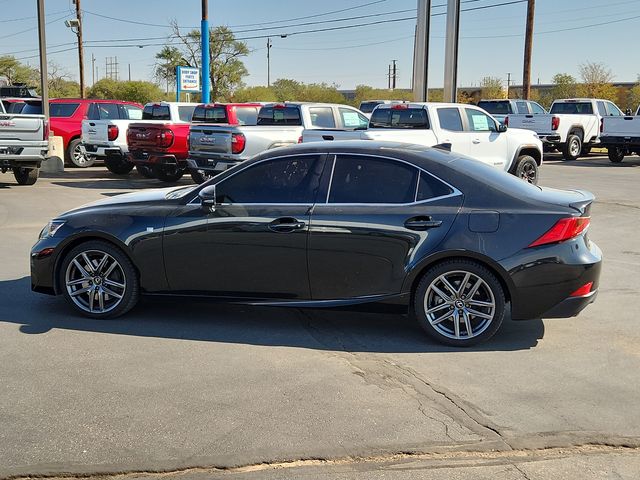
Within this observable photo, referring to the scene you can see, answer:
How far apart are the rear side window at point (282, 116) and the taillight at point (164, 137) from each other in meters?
2.20

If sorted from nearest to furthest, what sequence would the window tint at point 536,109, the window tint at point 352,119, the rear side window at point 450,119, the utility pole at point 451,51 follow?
the rear side window at point 450,119 → the window tint at point 352,119 → the utility pole at point 451,51 → the window tint at point 536,109

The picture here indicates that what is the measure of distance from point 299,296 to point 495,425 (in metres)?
2.15

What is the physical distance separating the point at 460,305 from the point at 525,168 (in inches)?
448

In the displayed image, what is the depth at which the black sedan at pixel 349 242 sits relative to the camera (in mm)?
5773

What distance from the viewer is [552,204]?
5848 mm

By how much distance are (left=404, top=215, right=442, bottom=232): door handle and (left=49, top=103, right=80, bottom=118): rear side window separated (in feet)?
58.3

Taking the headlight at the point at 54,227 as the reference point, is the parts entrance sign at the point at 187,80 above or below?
above

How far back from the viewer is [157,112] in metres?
19.1

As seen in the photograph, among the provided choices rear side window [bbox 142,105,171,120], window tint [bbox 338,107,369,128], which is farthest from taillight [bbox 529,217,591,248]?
rear side window [bbox 142,105,171,120]

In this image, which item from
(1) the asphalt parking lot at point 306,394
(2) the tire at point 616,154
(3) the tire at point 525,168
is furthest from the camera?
(2) the tire at point 616,154

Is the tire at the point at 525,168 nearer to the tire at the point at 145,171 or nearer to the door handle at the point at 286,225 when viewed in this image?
the tire at the point at 145,171

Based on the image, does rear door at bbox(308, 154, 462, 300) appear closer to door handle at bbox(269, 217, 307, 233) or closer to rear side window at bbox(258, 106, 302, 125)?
door handle at bbox(269, 217, 307, 233)

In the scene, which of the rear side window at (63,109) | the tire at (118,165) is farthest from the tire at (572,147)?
the rear side window at (63,109)

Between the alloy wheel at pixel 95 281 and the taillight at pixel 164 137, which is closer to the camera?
the alloy wheel at pixel 95 281
